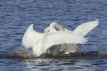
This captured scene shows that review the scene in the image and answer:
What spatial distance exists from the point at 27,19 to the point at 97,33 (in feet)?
15.3

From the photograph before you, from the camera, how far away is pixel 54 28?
46.3 feet

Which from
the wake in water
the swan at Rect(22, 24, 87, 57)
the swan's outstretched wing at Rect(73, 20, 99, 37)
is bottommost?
the wake in water

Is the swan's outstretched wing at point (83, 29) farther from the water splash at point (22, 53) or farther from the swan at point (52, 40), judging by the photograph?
the water splash at point (22, 53)

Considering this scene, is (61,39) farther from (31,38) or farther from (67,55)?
(31,38)

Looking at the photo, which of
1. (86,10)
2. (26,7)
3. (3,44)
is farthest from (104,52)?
(26,7)

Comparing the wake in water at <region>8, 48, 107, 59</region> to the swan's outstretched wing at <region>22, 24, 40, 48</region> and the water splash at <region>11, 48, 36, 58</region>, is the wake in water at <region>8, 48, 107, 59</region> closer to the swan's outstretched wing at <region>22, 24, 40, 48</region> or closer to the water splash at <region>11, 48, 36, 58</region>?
the water splash at <region>11, 48, 36, 58</region>

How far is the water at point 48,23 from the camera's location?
11.5 meters

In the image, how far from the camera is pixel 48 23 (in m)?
19.0

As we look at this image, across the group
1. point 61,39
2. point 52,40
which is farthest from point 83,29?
point 52,40

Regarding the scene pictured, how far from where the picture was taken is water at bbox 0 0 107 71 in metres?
11.5

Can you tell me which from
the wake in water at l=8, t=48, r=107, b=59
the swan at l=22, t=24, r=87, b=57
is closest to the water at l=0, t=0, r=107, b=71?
the wake in water at l=8, t=48, r=107, b=59

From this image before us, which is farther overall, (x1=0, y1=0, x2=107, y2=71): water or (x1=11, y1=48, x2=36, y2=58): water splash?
(x1=11, y1=48, x2=36, y2=58): water splash

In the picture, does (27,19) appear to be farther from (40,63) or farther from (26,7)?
(40,63)

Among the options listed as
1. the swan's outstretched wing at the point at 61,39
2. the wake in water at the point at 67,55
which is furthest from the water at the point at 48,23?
the swan's outstretched wing at the point at 61,39
